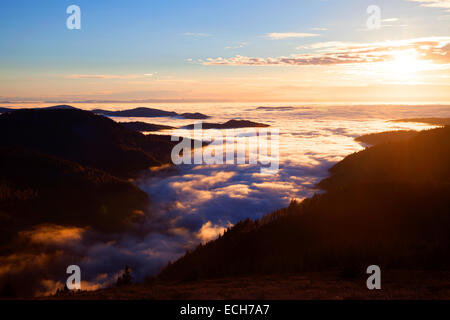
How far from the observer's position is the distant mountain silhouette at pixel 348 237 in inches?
692

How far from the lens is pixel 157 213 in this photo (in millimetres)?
93312

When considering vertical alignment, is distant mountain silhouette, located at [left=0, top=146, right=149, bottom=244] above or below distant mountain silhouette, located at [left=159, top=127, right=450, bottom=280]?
below

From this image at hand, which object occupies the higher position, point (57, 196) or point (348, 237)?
point (348, 237)

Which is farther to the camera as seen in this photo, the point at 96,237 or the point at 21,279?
the point at 96,237

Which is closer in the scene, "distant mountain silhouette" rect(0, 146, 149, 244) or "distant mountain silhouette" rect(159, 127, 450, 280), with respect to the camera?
"distant mountain silhouette" rect(159, 127, 450, 280)

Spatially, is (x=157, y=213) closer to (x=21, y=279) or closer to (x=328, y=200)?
(x=21, y=279)

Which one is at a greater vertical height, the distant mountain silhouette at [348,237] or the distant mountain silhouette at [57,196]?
the distant mountain silhouette at [348,237]

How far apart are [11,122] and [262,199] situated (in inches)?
5949

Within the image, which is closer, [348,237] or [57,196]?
[348,237]

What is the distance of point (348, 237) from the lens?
79.8 ft

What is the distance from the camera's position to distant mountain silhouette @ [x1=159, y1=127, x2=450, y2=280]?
17.6m

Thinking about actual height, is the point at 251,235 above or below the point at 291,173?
above
